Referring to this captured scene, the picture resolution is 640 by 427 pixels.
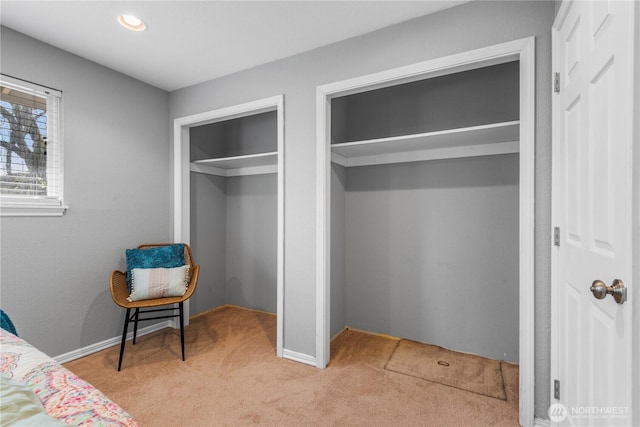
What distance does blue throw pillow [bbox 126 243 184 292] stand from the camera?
7.97 feet

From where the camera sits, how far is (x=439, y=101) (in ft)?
8.27

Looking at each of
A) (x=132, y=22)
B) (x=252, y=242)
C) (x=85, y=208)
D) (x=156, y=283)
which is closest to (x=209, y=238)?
(x=252, y=242)

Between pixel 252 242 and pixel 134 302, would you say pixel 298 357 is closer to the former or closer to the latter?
pixel 134 302

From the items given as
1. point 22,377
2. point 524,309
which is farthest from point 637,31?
Result: point 22,377

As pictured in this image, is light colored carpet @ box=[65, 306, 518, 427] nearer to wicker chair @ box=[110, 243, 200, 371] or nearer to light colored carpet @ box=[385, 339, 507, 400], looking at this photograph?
light colored carpet @ box=[385, 339, 507, 400]

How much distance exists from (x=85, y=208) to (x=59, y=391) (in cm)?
203

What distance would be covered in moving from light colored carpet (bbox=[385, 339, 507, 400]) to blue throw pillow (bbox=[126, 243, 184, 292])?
6.35 feet

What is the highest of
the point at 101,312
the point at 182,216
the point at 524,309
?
the point at 182,216

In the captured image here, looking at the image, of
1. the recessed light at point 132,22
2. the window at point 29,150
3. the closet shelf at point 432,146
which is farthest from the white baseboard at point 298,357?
the recessed light at point 132,22

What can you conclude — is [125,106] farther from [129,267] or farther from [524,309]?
[524,309]

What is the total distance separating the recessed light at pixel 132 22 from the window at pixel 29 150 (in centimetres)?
81

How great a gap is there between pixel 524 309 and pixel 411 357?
1.04 m

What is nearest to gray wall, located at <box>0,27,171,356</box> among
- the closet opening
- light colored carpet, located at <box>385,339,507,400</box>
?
the closet opening

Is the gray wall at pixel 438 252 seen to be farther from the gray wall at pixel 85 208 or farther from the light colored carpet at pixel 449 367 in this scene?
the gray wall at pixel 85 208
